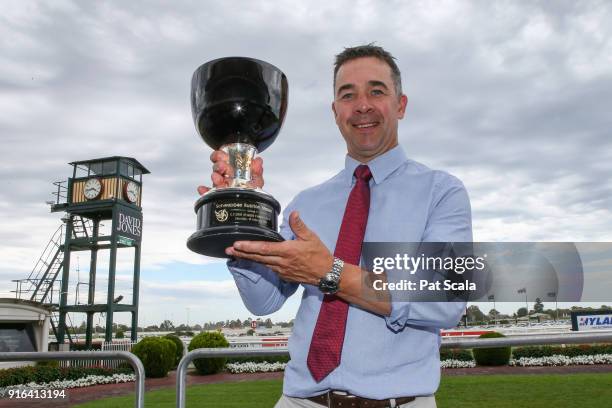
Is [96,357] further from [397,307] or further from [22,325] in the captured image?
[22,325]

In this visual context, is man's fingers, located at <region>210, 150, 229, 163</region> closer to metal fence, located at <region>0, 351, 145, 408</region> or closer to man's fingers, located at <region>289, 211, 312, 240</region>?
man's fingers, located at <region>289, 211, 312, 240</region>

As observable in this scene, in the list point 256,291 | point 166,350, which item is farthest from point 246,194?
point 166,350

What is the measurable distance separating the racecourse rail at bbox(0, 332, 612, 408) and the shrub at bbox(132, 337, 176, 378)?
18306 mm

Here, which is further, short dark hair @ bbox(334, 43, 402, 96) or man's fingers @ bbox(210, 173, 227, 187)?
short dark hair @ bbox(334, 43, 402, 96)

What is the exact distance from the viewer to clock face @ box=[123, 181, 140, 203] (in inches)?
1293

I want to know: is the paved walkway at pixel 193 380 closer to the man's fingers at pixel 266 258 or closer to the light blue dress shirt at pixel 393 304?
the light blue dress shirt at pixel 393 304

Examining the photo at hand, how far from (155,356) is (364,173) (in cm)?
2122

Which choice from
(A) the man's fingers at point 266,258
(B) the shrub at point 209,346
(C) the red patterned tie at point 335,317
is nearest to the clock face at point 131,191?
(B) the shrub at point 209,346

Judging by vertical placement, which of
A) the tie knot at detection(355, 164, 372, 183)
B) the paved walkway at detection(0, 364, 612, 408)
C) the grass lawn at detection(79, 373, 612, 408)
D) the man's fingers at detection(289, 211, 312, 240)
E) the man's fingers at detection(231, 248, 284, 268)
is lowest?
the paved walkway at detection(0, 364, 612, 408)

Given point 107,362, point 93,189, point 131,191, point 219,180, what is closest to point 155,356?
point 107,362

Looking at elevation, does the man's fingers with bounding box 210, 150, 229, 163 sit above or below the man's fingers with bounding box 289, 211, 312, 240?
above

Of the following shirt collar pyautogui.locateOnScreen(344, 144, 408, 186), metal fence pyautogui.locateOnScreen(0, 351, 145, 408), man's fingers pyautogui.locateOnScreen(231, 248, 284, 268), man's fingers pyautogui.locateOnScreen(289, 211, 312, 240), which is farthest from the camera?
metal fence pyautogui.locateOnScreen(0, 351, 145, 408)

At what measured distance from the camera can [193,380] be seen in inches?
776

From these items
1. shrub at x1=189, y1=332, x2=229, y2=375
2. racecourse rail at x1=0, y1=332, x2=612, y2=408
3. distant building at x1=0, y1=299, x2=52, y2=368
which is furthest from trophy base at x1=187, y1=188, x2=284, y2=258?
distant building at x1=0, y1=299, x2=52, y2=368
